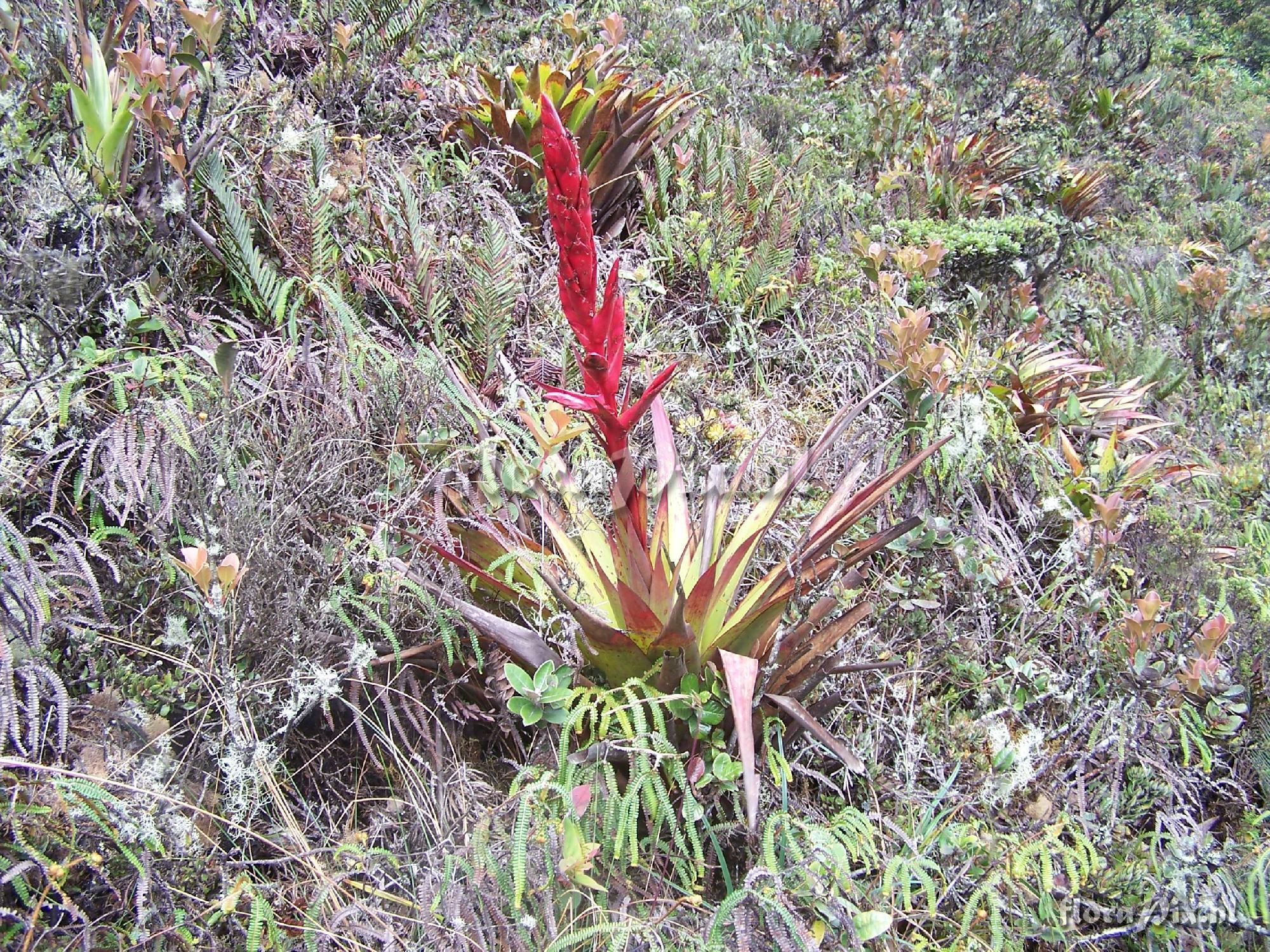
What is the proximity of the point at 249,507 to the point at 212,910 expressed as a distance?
0.88m

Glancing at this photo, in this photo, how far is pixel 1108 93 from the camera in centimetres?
578

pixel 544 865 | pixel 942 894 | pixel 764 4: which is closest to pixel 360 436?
pixel 544 865

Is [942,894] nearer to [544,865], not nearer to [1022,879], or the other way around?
[1022,879]

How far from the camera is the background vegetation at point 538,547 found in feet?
5.63

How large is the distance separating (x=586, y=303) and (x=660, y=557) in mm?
634

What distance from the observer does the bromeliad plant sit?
1782mm

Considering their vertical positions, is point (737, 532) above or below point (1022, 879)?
above

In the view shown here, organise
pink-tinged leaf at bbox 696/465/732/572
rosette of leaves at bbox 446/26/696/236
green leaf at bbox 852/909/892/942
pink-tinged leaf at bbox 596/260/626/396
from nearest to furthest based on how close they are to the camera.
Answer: pink-tinged leaf at bbox 596/260/626/396 → green leaf at bbox 852/909/892/942 → pink-tinged leaf at bbox 696/465/732/572 → rosette of leaves at bbox 446/26/696/236

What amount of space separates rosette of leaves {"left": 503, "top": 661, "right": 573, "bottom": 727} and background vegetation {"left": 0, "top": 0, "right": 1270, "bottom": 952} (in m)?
0.01

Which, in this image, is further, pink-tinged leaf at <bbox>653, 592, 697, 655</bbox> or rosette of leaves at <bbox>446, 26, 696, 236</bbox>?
rosette of leaves at <bbox>446, 26, 696, 236</bbox>

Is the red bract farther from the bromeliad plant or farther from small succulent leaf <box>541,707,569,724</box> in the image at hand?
small succulent leaf <box>541,707,569,724</box>

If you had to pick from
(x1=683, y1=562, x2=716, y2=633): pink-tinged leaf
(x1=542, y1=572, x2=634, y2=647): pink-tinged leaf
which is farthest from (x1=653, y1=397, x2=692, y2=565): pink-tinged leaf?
(x1=542, y1=572, x2=634, y2=647): pink-tinged leaf

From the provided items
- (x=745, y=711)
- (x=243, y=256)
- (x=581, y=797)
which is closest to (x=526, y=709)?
(x=581, y=797)

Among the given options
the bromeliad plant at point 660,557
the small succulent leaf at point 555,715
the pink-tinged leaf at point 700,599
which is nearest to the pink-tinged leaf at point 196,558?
the bromeliad plant at point 660,557
